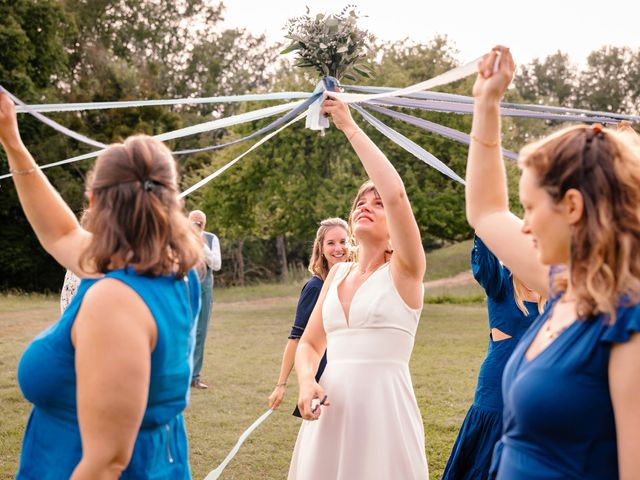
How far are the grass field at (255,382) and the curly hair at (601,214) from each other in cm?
469

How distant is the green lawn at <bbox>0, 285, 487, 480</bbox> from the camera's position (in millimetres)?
6844

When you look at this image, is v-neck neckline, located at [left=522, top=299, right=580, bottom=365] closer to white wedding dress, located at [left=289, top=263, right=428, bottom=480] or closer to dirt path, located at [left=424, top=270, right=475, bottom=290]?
white wedding dress, located at [left=289, top=263, right=428, bottom=480]

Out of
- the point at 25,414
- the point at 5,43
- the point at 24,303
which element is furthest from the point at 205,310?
the point at 5,43

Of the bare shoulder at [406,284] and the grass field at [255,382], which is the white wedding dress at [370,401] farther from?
the grass field at [255,382]

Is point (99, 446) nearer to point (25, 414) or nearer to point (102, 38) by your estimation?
point (25, 414)

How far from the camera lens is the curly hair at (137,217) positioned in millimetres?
2193

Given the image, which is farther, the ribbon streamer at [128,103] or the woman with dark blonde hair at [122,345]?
the ribbon streamer at [128,103]

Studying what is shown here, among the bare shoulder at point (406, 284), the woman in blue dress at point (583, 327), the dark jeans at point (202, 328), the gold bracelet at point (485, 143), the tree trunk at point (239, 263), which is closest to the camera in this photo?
the woman in blue dress at point (583, 327)

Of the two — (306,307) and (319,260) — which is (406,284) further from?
(319,260)

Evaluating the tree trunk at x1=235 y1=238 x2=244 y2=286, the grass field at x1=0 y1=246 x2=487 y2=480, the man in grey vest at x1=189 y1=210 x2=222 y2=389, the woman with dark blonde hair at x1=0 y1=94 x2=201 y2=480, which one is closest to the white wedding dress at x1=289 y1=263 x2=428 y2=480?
the woman with dark blonde hair at x1=0 y1=94 x2=201 y2=480

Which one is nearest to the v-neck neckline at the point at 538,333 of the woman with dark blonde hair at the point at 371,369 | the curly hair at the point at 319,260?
the woman with dark blonde hair at the point at 371,369

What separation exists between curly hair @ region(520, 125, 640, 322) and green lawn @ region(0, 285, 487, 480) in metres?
4.75

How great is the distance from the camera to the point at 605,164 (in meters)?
1.89

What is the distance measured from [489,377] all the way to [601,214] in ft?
8.68
